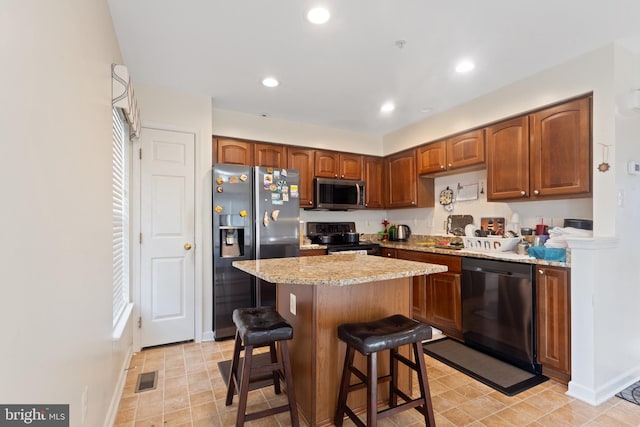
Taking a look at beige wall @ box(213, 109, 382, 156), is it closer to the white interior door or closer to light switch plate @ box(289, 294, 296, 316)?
the white interior door

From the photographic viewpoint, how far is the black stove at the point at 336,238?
4047 mm

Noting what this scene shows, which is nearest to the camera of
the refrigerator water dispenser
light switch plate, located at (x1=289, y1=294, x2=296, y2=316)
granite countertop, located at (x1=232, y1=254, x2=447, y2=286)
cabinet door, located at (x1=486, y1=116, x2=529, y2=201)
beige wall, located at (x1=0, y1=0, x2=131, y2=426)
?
beige wall, located at (x1=0, y1=0, x2=131, y2=426)

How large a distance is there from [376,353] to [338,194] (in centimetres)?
287

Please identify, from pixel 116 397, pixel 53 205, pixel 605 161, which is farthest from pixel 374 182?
pixel 53 205

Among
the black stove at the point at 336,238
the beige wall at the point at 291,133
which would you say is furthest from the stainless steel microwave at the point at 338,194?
the beige wall at the point at 291,133

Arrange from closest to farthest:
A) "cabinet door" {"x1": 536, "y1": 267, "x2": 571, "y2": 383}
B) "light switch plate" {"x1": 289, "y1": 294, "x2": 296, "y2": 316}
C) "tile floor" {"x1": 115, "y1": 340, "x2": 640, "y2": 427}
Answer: "tile floor" {"x1": 115, "y1": 340, "x2": 640, "y2": 427}
"light switch plate" {"x1": 289, "y1": 294, "x2": 296, "y2": 316}
"cabinet door" {"x1": 536, "y1": 267, "x2": 571, "y2": 383}

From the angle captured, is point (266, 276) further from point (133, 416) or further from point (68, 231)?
point (133, 416)

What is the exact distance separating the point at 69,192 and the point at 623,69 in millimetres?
3607

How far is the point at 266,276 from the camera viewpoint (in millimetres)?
1611

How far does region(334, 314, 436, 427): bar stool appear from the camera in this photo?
1.54 meters

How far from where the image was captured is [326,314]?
185 centimetres

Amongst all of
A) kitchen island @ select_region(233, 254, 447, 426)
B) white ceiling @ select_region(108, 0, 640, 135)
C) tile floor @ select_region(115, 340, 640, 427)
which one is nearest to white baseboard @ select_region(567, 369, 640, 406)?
tile floor @ select_region(115, 340, 640, 427)

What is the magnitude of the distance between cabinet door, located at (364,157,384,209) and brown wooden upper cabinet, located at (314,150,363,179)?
14 cm

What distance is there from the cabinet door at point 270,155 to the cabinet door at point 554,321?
115 inches
